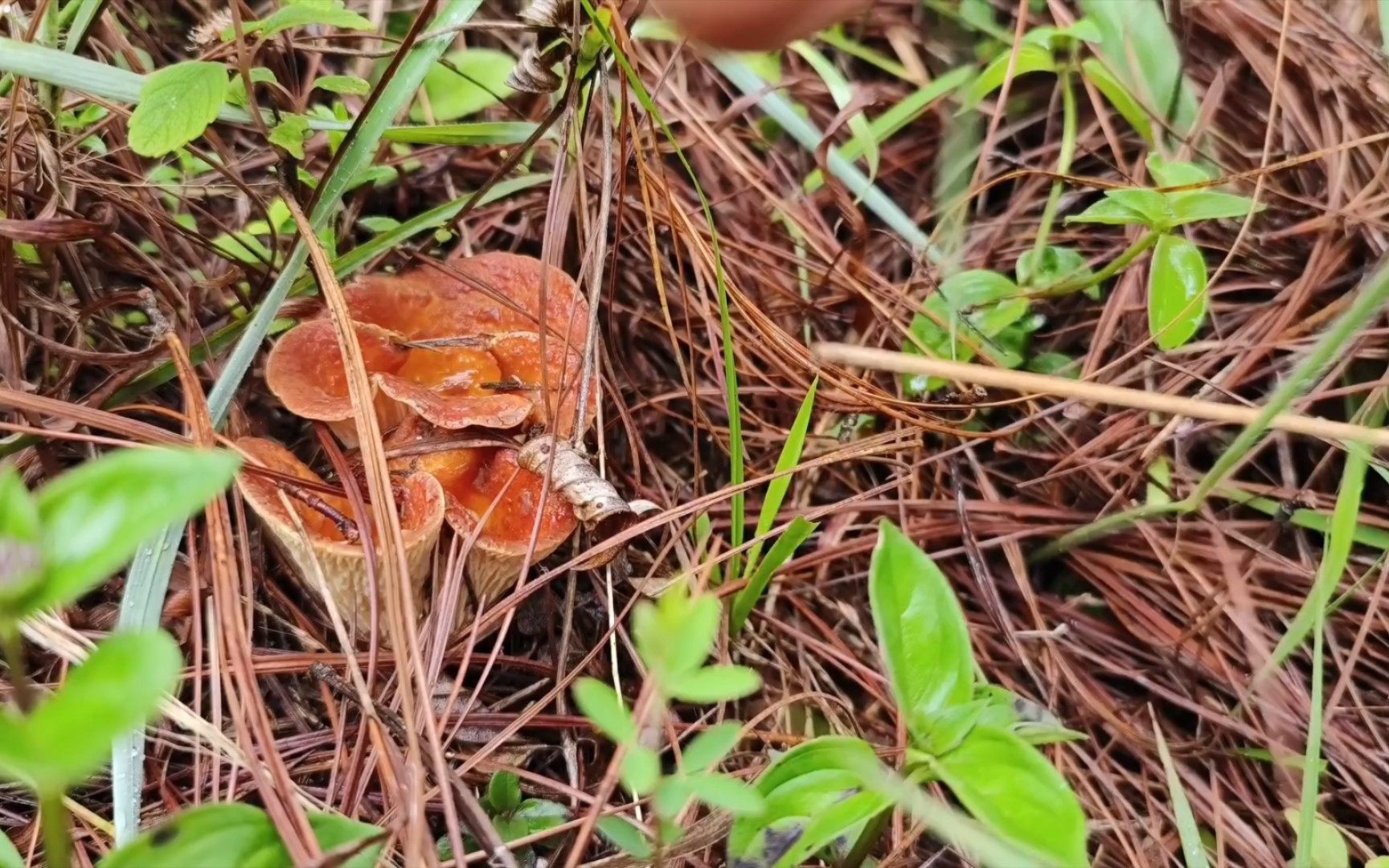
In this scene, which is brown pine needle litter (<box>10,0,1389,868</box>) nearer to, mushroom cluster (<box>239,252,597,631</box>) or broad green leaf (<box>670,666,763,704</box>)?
mushroom cluster (<box>239,252,597,631</box>)

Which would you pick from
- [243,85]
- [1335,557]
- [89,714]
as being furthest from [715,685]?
[243,85]

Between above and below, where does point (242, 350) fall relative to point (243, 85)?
below

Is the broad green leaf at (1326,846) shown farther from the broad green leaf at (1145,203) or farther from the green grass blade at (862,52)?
the green grass blade at (862,52)

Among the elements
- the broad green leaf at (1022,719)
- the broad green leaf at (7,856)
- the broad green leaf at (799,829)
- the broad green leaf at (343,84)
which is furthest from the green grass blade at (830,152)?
the broad green leaf at (7,856)

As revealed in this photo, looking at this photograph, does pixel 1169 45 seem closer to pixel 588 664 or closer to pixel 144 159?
pixel 588 664

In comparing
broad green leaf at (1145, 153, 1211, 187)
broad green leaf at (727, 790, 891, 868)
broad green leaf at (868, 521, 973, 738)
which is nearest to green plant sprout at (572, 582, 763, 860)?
broad green leaf at (727, 790, 891, 868)

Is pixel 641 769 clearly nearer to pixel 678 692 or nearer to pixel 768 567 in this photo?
pixel 678 692
